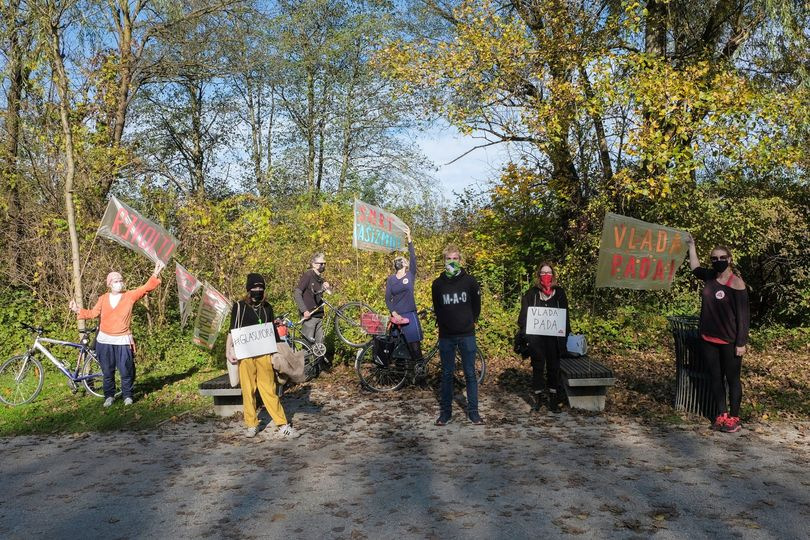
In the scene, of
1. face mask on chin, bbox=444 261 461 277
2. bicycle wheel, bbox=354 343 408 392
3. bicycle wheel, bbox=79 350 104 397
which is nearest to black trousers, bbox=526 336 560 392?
face mask on chin, bbox=444 261 461 277

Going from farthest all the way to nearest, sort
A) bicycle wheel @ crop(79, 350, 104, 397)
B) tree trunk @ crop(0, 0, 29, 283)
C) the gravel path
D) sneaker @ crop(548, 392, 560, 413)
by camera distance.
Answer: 1. tree trunk @ crop(0, 0, 29, 283)
2. bicycle wheel @ crop(79, 350, 104, 397)
3. sneaker @ crop(548, 392, 560, 413)
4. the gravel path

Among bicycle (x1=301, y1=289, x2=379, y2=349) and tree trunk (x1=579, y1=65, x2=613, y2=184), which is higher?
tree trunk (x1=579, y1=65, x2=613, y2=184)

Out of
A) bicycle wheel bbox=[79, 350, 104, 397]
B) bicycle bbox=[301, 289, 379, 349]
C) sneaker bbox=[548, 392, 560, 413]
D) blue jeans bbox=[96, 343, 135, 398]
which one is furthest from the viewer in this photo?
bicycle bbox=[301, 289, 379, 349]

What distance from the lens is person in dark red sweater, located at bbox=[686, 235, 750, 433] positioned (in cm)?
680

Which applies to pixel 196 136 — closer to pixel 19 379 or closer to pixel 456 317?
pixel 19 379

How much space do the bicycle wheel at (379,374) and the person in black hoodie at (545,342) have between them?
215 centimetres

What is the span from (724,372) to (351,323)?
19.5 ft

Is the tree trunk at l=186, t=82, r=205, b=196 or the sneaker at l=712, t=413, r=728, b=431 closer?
the sneaker at l=712, t=413, r=728, b=431

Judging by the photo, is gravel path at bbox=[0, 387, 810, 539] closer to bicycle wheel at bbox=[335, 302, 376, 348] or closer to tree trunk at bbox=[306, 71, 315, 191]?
bicycle wheel at bbox=[335, 302, 376, 348]

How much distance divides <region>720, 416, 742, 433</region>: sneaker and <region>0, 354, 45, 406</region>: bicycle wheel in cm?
884

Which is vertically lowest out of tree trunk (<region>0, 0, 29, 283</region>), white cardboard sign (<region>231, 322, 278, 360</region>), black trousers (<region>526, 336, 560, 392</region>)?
black trousers (<region>526, 336, 560, 392</region>)

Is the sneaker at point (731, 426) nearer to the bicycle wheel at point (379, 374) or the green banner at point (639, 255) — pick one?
the green banner at point (639, 255)

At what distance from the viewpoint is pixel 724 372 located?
709 cm

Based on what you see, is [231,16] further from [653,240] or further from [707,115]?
[653,240]
